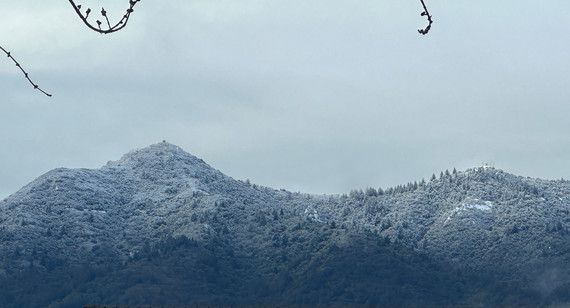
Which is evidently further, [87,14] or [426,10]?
[87,14]

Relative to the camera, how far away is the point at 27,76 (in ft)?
56.3

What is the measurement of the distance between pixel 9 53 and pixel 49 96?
1.00 metres

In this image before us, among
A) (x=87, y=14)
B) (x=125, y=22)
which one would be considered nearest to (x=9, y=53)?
(x=87, y=14)

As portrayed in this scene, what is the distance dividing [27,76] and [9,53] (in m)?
0.63

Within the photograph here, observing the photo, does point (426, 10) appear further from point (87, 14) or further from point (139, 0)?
point (87, 14)

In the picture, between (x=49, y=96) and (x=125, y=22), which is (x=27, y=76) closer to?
(x=49, y=96)

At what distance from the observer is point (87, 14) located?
54.4ft

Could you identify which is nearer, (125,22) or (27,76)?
(125,22)

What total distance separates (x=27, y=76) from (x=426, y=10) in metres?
6.31

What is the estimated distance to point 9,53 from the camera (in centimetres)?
1752

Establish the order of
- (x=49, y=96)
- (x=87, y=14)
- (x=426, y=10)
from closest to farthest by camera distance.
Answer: (x=426, y=10)
(x=87, y=14)
(x=49, y=96)

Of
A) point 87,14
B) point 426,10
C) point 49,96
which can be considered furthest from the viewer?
point 49,96

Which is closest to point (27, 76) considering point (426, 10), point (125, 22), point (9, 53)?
point (9, 53)

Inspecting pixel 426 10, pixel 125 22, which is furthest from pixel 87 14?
pixel 426 10
